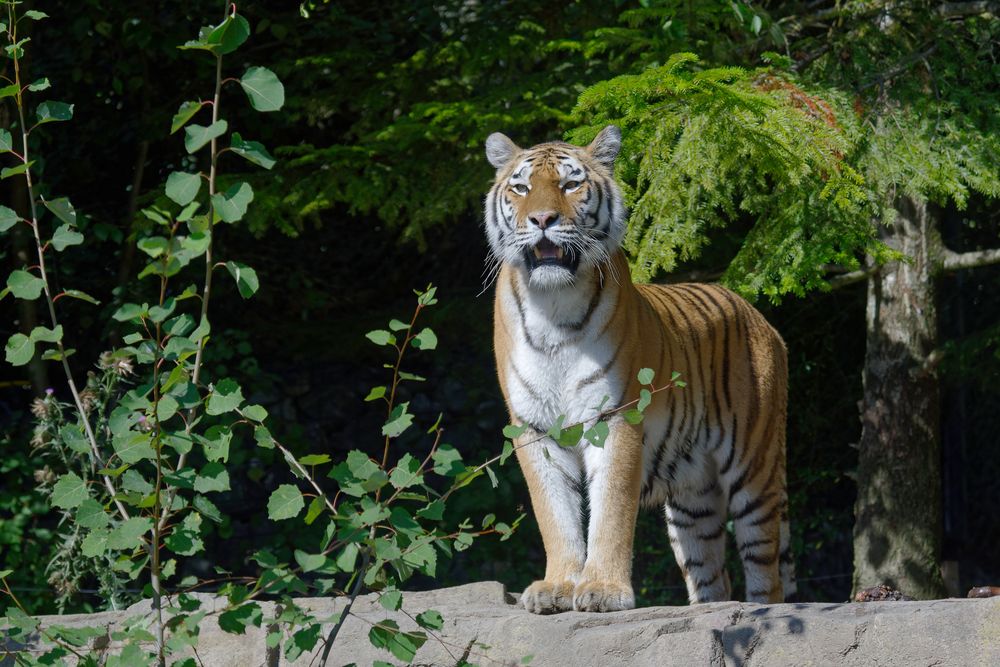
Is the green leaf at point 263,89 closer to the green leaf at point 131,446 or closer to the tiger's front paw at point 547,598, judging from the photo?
the green leaf at point 131,446

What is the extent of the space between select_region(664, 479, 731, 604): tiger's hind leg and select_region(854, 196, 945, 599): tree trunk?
1771mm

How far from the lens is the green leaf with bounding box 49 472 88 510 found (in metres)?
2.79

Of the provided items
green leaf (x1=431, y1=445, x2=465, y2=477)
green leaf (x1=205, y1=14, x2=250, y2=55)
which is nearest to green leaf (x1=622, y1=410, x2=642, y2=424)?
green leaf (x1=431, y1=445, x2=465, y2=477)

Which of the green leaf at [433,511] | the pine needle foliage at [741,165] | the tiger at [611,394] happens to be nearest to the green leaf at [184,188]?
the green leaf at [433,511]

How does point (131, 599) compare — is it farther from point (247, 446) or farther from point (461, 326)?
point (461, 326)

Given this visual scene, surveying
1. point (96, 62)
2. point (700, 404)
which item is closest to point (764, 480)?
point (700, 404)

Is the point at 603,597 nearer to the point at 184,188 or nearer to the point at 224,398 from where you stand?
the point at 224,398

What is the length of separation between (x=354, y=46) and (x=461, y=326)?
7.03ft

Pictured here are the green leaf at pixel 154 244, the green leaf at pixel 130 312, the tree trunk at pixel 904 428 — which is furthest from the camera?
the tree trunk at pixel 904 428

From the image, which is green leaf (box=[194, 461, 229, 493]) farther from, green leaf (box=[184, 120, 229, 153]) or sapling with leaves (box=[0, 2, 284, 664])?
green leaf (box=[184, 120, 229, 153])

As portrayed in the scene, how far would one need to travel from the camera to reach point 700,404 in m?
4.89

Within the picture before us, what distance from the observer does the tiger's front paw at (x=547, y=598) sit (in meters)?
3.82

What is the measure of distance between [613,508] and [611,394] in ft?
1.23

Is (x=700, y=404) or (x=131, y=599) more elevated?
(x=700, y=404)
